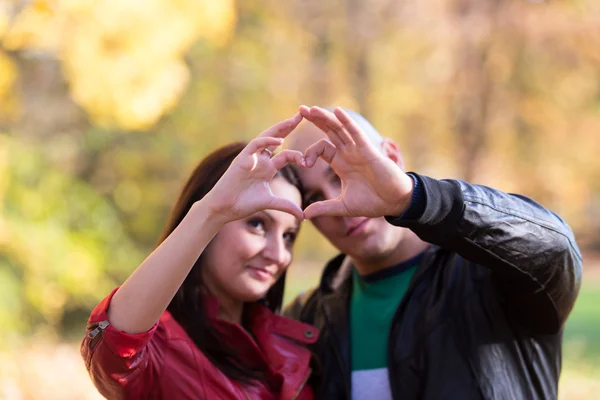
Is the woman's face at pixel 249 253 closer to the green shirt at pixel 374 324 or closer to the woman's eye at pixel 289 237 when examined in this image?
the woman's eye at pixel 289 237

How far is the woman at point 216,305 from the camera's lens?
5.62 ft

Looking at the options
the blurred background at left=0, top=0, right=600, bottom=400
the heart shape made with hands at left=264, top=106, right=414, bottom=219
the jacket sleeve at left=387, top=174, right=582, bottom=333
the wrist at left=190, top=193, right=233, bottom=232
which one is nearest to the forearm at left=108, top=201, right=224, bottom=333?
the wrist at left=190, top=193, right=233, bottom=232

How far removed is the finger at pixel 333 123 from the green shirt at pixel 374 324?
737mm

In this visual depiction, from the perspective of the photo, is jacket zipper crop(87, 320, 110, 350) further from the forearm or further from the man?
the man

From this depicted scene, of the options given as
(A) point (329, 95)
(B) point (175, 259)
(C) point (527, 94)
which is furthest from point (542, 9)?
(B) point (175, 259)

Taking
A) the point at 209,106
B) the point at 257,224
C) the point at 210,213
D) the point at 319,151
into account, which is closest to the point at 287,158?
the point at 319,151

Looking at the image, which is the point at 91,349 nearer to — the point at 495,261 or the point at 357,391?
the point at 357,391

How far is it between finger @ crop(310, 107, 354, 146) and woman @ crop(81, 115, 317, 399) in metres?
0.07

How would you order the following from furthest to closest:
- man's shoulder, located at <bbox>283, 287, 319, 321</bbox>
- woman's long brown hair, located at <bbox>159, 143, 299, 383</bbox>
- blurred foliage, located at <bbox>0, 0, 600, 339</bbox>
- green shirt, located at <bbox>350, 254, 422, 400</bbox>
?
blurred foliage, located at <bbox>0, 0, 600, 339</bbox> → man's shoulder, located at <bbox>283, 287, 319, 321</bbox> → green shirt, located at <bbox>350, 254, 422, 400</bbox> → woman's long brown hair, located at <bbox>159, 143, 299, 383</bbox>

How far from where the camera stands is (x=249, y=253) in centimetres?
211

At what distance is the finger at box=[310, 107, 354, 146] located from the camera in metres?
1.76

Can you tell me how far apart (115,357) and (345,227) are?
939 mm

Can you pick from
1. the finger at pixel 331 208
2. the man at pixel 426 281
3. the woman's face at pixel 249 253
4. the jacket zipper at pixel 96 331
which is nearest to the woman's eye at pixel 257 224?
the woman's face at pixel 249 253

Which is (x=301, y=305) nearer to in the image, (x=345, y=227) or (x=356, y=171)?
(x=345, y=227)
